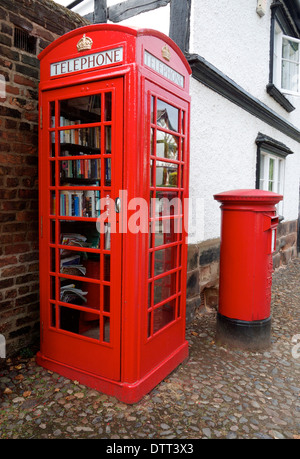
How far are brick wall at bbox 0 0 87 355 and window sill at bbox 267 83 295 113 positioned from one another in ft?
15.5

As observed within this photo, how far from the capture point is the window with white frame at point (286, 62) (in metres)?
7.17

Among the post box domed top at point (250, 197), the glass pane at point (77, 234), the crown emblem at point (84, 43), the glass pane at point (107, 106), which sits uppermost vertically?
the crown emblem at point (84, 43)

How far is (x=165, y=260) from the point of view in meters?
3.07

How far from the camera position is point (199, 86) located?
4254 mm

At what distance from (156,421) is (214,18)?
4758 mm

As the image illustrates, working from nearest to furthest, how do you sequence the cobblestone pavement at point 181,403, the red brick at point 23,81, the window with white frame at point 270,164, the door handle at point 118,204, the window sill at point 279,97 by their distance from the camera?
the cobblestone pavement at point 181,403 < the door handle at point 118,204 < the red brick at point 23,81 < the window with white frame at point 270,164 < the window sill at point 279,97

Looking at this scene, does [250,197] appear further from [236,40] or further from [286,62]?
[286,62]

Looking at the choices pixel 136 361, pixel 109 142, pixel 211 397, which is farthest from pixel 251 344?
pixel 109 142

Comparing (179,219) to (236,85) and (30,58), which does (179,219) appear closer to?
(30,58)

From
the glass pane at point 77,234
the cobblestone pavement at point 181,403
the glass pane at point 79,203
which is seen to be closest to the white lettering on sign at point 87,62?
the glass pane at point 79,203

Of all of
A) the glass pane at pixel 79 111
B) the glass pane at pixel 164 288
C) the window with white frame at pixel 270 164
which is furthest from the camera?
the window with white frame at pixel 270 164

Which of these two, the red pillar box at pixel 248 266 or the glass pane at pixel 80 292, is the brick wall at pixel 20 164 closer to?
the glass pane at pixel 80 292

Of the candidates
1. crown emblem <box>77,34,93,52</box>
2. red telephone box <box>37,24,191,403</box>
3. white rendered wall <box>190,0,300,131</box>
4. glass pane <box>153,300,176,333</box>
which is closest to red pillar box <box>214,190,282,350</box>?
red telephone box <box>37,24,191,403</box>

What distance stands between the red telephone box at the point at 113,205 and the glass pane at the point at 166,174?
16 mm
